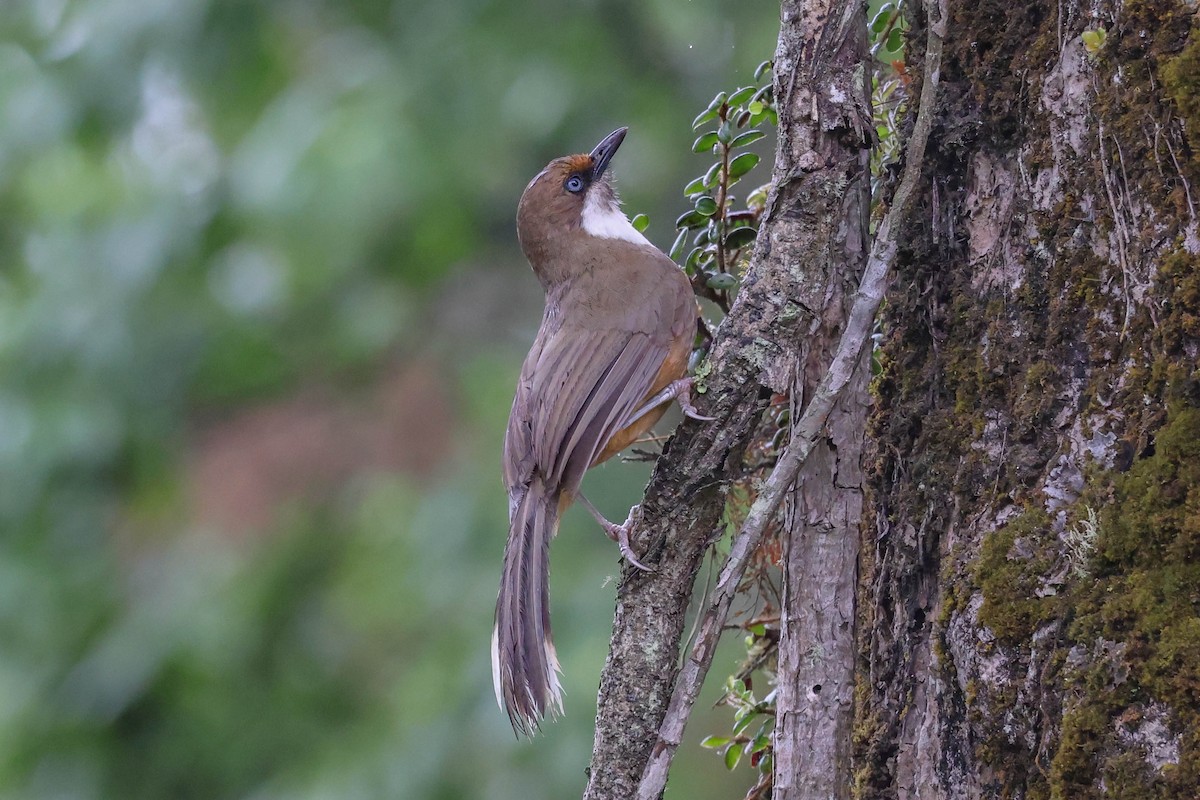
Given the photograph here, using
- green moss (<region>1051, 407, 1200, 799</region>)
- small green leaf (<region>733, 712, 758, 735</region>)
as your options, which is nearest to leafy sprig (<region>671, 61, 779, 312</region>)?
small green leaf (<region>733, 712, 758, 735</region>)

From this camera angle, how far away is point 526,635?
2.87m

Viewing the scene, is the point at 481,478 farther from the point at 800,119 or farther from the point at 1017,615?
the point at 1017,615

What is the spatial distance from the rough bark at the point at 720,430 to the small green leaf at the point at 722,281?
1.20 ft

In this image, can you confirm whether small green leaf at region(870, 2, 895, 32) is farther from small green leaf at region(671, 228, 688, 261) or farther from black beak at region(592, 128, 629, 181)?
black beak at region(592, 128, 629, 181)

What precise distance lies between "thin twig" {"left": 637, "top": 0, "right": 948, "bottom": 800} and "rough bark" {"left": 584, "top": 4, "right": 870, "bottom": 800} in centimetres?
7

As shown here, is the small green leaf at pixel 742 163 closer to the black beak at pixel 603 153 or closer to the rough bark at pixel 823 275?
the rough bark at pixel 823 275

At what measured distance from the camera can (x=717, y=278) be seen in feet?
9.73

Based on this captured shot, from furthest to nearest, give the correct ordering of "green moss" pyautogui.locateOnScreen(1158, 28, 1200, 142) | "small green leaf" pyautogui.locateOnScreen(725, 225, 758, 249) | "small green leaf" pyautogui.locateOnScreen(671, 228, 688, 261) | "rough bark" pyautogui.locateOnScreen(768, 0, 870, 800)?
"small green leaf" pyautogui.locateOnScreen(671, 228, 688, 261)
"small green leaf" pyautogui.locateOnScreen(725, 225, 758, 249)
"rough bark" pyautogui.locateOnScreen(768, 0, 870, 800)
"green moss" pyautogui.locateOnScreen(1158, 28, 1200, 142)

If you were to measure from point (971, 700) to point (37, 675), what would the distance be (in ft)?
20.1

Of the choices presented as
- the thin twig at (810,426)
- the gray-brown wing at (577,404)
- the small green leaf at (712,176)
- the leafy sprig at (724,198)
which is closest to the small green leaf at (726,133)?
the leafy sprig at (724,198)

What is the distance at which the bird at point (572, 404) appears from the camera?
286 centimetres

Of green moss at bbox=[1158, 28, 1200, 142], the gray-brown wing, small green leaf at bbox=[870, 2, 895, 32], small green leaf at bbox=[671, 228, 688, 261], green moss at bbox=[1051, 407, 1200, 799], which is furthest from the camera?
the gray-brown wing

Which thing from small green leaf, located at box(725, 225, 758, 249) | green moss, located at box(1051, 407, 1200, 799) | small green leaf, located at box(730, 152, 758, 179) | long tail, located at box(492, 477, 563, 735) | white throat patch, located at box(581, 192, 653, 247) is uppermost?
white throat patch, located at box(581, 192, 653, 247)

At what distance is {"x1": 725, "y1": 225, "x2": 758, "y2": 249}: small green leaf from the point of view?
296 cm
